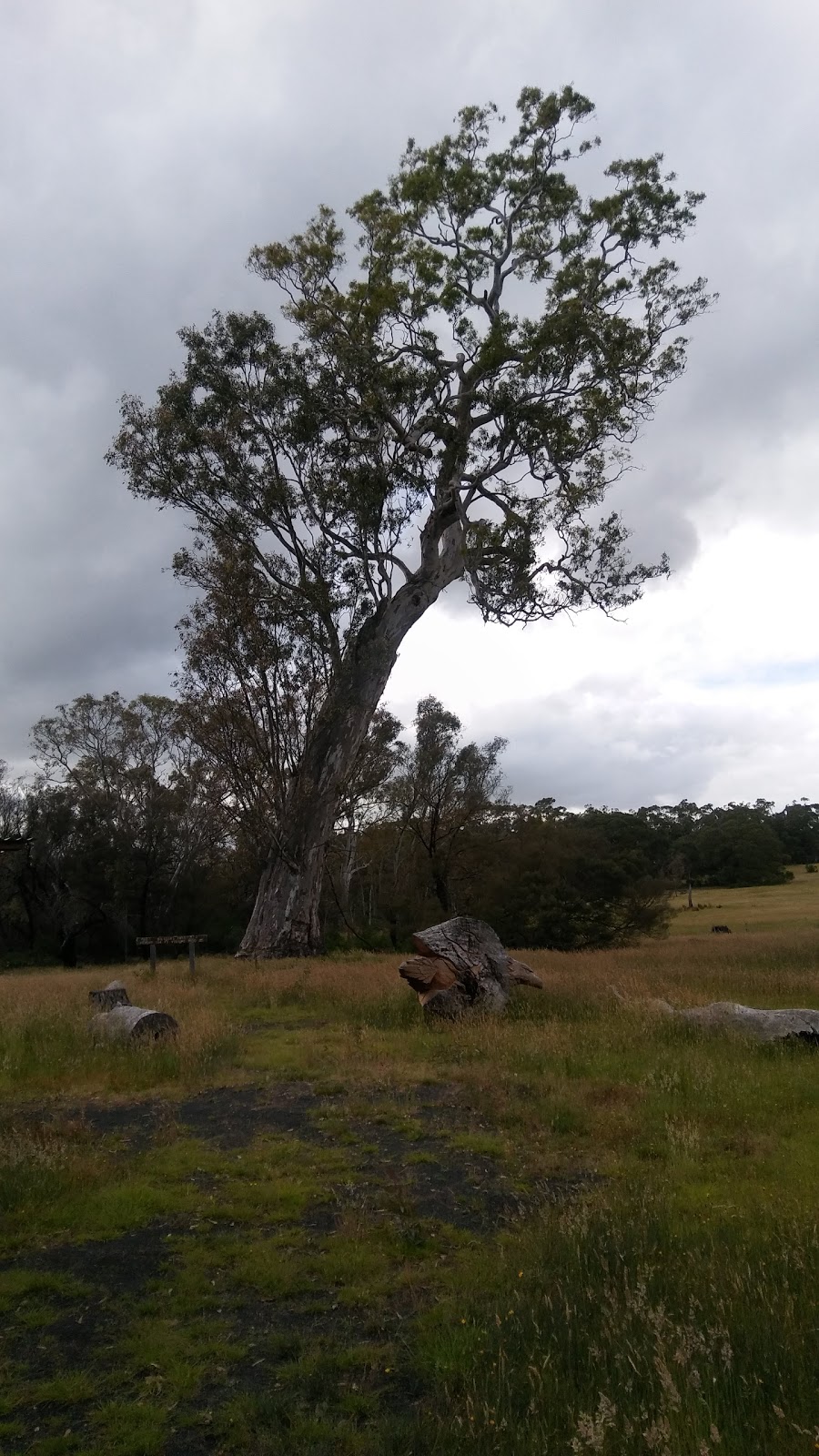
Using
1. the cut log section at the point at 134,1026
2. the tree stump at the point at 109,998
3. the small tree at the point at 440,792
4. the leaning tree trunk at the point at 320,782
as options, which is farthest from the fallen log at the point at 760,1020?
the small tree at the point at 440,792

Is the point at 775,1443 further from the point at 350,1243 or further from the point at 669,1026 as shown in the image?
the point at 669,1026

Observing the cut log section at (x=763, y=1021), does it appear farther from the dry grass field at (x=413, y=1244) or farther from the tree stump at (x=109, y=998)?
the tree stump at (x=109, y=998)

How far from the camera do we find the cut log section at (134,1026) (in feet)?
36.2

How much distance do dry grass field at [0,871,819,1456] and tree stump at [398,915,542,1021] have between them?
43.7 inches

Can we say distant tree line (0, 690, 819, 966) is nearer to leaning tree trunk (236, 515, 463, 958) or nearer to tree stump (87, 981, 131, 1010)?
leaning tree trunk (236, 515, 463, 958)

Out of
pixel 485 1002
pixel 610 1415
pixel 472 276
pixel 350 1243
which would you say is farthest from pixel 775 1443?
pixel 472 276

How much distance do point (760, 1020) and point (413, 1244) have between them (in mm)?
6692

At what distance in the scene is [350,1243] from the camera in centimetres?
534

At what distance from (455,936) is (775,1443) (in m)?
10.7

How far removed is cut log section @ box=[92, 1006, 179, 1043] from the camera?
11023 mm

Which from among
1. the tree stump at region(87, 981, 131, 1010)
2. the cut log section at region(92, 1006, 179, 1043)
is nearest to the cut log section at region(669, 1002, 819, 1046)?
the cut log section at region(92, 1006, 179, 1043)

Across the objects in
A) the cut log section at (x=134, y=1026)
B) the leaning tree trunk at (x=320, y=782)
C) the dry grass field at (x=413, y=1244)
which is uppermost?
the leaning tree trunk at (x=320, y=782)

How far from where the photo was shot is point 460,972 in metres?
12.9

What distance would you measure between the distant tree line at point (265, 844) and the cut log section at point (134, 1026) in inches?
408
